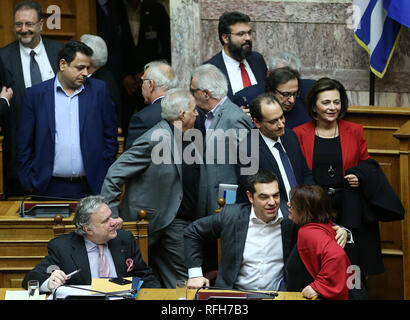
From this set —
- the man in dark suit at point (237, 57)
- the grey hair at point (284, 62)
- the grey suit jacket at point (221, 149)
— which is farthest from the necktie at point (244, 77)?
the grey suit jacket at point (221, 149)

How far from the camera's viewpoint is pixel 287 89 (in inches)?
252

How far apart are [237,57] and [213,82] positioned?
0.86 meters

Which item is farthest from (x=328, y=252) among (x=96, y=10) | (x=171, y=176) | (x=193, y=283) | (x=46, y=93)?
(x=96, y=10)

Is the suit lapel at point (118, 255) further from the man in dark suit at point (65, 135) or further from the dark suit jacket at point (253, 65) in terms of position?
the dark suit jacket at point (253, 65)

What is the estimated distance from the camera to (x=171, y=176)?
19.5 ft

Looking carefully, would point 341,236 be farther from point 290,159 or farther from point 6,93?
point 6,93

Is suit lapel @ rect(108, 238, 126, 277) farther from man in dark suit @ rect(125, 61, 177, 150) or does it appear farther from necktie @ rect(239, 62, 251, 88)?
necktie @ rect(239, 62, 251, 88)

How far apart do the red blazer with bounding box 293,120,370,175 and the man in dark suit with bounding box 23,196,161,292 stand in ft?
4.64

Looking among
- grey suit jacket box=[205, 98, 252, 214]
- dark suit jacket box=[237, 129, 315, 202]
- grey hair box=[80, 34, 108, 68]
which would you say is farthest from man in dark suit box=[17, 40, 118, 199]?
dark suit jacket box=[237, 129, 315, 202]

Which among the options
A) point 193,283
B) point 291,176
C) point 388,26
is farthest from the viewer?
point 388,26

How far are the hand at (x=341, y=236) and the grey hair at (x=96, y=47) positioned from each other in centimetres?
286

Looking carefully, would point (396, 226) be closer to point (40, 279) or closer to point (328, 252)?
point (328, 252)

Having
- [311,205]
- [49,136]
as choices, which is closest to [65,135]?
[49,136]

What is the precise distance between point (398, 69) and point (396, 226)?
1842 millimetres
